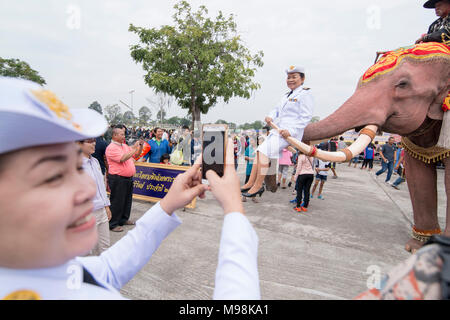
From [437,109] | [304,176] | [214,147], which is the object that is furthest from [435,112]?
[304,176]

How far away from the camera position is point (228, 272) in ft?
2.26

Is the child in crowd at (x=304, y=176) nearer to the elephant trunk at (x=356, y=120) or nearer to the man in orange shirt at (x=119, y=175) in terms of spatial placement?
the elephant trunk at (x=356, y=120)

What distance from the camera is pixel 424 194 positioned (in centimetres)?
331

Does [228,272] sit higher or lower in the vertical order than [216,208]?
higher

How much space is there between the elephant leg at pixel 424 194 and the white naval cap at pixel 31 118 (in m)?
3.96

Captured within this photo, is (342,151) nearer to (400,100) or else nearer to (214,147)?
(400,100)

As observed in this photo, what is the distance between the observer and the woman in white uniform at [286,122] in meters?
2.51

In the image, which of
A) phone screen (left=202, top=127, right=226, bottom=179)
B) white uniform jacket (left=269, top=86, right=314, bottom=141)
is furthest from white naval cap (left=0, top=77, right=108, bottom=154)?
white uniform jacket (left=269, top=86, right=314, bottom=141)

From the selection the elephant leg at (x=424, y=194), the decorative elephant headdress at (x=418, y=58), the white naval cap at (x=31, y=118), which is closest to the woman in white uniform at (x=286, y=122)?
the decorative elephant headdress at (x=418, y=58)

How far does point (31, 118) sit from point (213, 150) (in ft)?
2.39

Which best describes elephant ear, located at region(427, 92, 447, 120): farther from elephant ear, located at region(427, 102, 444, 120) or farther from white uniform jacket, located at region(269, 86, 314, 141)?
white uniform jacket, located at region(269, 86, 314, 141)

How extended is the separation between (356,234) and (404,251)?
0.72 metres
